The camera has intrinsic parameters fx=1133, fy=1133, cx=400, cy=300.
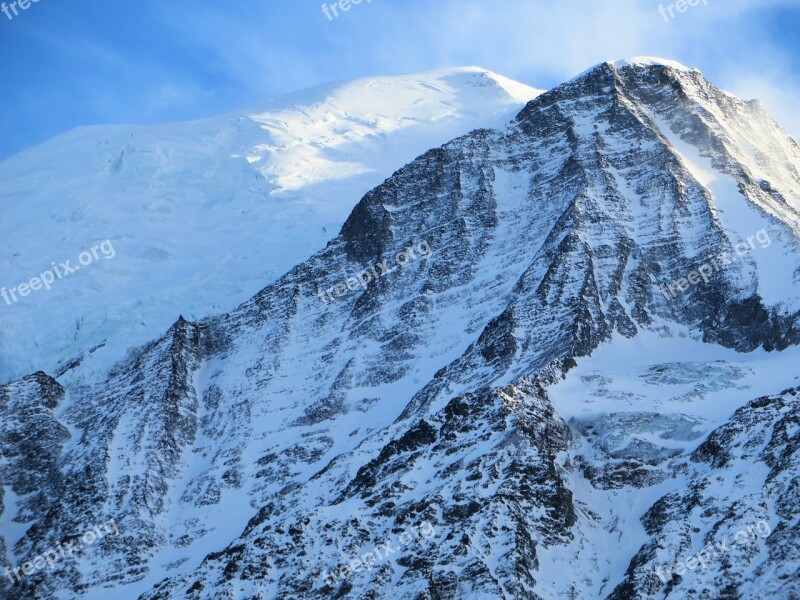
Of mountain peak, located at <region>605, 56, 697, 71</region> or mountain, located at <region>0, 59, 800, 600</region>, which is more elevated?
mountain peak, located at <region>605, 56, 697, 71</region>

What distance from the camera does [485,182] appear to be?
166375 millimetres

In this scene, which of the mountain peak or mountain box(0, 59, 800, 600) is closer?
mountain box(0, 59, 800, 600)

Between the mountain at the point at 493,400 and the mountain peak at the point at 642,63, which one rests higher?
the mountain peak at the point at 642,63

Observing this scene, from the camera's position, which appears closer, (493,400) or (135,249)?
(493,400)

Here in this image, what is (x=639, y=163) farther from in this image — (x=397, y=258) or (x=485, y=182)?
(x=397, y=258)

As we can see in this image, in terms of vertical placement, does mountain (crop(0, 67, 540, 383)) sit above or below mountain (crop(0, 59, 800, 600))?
above

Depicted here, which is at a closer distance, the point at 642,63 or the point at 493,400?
the point at 493,400

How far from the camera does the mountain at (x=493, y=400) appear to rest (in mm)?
90438

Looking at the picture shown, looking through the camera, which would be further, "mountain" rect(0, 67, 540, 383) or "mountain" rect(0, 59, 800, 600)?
"mountain" rect(0, 67, 540, 383)

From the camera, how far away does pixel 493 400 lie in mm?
106688

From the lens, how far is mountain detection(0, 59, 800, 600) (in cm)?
9044

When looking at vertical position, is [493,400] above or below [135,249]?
below

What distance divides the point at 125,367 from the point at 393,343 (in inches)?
1402

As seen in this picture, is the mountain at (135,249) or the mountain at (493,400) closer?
the mountain at (493,400)
